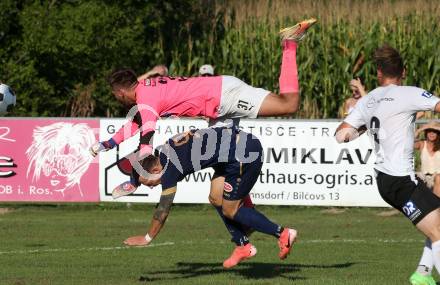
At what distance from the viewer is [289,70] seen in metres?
11.0

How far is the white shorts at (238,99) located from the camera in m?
11.2

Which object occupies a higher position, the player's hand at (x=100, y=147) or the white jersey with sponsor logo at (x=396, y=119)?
the white jersey with sponsor logo at (x=396, y=119)

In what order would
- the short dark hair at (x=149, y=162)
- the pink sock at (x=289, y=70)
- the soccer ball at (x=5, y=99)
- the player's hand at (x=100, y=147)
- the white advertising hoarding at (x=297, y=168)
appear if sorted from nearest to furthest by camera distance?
the pink sock at (x=289, y=70), the short dark hair at (x=149, y=162), the player's hand at (x=100, y=147), the soccer ball at (x=5, y=99), the white advertising hoarding at (x=297, y=168)

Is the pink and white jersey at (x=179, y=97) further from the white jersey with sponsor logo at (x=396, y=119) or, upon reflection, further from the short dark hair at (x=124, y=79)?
the white jersey with sponsor logo at (x=396, y=119)

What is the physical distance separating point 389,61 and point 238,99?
1.76 metres

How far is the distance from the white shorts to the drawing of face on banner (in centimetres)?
927

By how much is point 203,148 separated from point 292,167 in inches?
342

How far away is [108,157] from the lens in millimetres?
20188

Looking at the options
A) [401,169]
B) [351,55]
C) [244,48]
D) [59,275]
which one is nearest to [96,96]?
[244,48]

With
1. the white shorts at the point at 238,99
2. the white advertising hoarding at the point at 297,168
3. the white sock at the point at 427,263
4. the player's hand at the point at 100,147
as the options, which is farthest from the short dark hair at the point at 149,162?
the white advertising hoarding at the point at 297,168

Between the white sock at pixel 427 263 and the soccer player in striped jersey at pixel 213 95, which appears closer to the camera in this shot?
the white sock at pixel 427 263

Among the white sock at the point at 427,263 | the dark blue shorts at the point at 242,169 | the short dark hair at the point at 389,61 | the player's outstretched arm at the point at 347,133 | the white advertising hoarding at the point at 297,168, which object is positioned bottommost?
the white advertising hoarding at the point at 297,168

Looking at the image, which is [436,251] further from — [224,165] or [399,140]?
[224,165]

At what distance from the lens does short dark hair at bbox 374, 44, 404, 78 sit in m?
10.0
